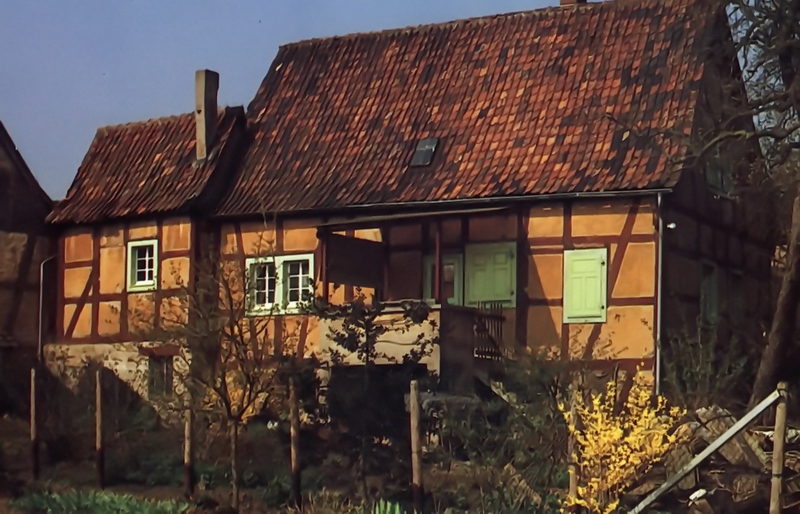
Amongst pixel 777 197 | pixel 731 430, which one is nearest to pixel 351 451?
pixel 731 430

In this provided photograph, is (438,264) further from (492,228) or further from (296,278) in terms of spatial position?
(296,278)

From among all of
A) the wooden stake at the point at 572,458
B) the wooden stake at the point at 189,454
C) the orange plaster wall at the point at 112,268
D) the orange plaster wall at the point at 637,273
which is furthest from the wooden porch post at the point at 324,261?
the wooden stake at the point at 572,458

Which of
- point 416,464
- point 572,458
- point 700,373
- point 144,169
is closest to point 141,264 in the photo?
point 144,169

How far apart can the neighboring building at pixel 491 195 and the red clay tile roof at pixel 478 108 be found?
41 millimetres

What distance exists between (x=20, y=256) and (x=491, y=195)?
10.6m

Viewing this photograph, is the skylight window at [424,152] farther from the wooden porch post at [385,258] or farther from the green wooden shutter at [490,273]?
the green wooden shutter at [490,273]

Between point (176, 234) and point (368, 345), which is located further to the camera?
point (176, 234)

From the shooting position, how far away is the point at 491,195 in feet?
84.4

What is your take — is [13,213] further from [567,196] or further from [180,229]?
[567,196]

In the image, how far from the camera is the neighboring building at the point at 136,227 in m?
28.8

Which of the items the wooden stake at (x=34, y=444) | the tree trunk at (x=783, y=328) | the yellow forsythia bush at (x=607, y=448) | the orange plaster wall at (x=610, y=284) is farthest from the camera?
the orange plaster wall at (x=610, y=284)

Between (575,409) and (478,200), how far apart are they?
34.0 feet

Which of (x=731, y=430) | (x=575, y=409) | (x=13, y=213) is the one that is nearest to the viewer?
(x=731, y=430)

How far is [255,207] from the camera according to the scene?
1105 inches
